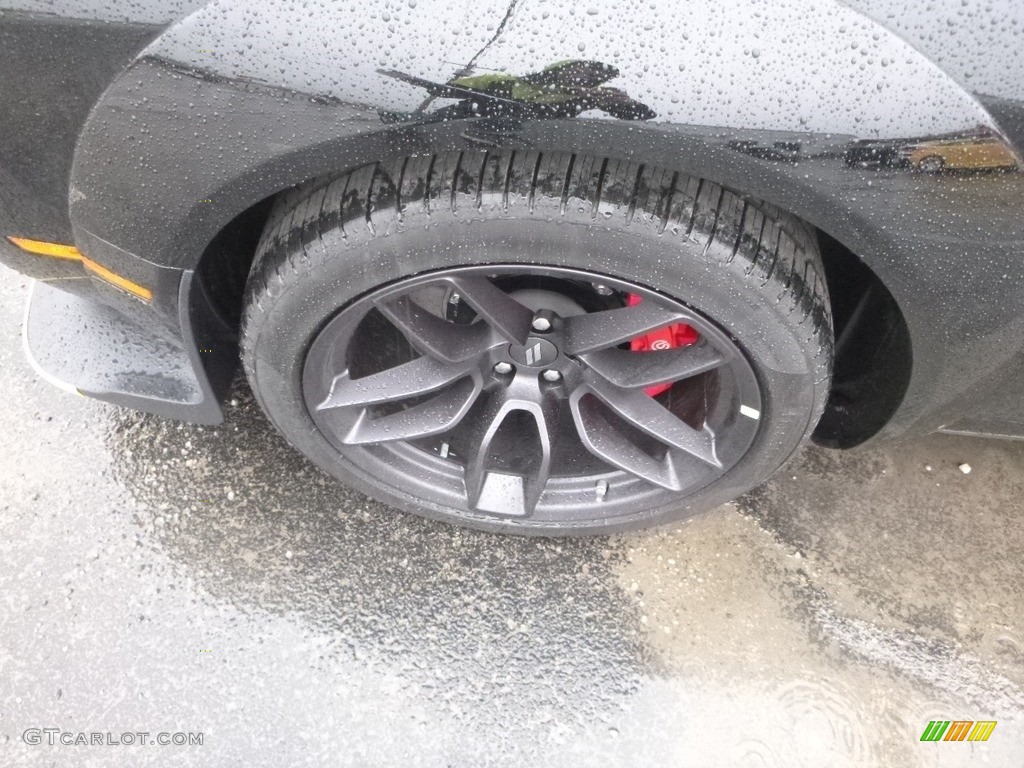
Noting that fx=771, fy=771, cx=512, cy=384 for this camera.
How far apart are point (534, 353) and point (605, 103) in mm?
619

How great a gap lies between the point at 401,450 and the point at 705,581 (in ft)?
2.70

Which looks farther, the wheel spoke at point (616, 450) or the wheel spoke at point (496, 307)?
the wheel spoke at point (616, 450)

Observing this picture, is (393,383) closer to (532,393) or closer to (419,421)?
(419,421)

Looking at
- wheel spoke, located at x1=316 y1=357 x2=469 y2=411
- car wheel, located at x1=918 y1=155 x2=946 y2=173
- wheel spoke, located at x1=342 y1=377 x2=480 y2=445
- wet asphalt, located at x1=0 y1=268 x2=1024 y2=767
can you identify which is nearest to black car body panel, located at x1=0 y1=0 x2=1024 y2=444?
car wheel, located at x1=918 y1=155 x2=946 y2=173

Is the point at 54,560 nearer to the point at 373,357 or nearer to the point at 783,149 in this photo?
the point at 373,357

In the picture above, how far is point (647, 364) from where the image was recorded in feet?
5.33

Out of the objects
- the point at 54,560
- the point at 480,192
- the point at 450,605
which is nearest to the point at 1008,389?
the point at 480,192

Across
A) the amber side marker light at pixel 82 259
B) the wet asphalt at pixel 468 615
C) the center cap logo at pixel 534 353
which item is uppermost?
the center cap logo at pixel 534 353

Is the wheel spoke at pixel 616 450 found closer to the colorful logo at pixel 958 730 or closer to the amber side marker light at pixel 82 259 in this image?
the colorful logo at pixel 958 730

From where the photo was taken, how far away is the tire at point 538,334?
4.03 feet

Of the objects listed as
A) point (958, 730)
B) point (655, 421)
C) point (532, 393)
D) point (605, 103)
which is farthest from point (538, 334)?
point (958, 730)

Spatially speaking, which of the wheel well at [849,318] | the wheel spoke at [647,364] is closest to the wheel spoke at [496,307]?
the wheel spoke at [647,364]

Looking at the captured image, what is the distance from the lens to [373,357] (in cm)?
190

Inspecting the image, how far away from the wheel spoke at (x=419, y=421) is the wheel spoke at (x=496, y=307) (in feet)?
0.70
